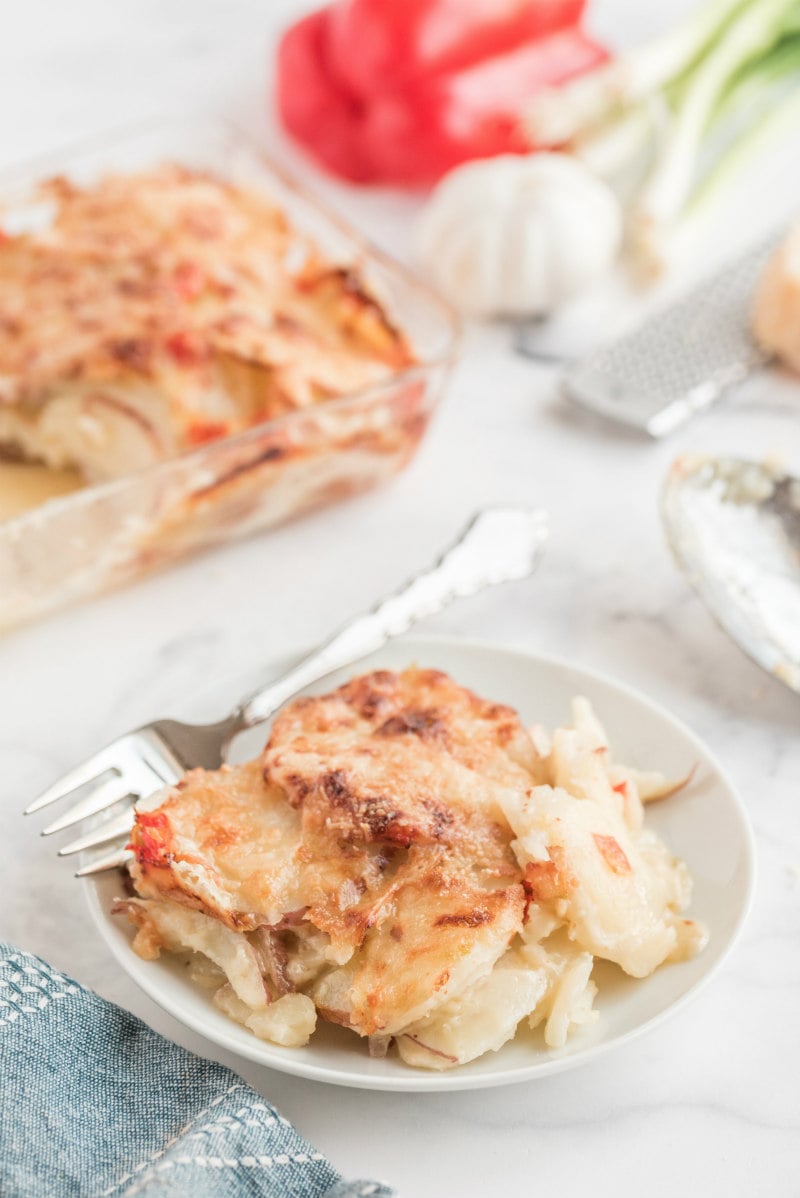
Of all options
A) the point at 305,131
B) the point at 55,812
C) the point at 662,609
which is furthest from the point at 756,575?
the point at 305,131

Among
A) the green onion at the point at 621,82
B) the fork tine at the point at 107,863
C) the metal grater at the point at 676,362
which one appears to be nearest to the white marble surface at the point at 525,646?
the metal grater at the point at 676,362

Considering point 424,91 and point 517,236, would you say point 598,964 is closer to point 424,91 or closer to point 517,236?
point 517,236

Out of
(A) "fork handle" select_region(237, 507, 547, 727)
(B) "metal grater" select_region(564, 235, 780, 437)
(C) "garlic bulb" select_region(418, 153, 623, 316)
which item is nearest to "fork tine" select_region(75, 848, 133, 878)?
(A) "fork handle" select_region(237, 507, 547, 727)

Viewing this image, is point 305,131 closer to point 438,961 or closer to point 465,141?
point 465,141

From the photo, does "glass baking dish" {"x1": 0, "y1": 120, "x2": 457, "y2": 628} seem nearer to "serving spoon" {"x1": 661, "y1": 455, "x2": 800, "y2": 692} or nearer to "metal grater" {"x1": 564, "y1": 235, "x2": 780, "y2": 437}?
"metal grater" {"x1": 564, "y1": 235, "x2": 780, "y2": 437}

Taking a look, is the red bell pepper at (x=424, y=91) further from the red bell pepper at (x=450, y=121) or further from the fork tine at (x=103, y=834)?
the fork tine at (x=103, y=834)

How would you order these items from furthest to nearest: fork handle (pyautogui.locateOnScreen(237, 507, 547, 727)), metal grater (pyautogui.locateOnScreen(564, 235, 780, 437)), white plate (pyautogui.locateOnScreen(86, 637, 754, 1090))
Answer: metal grater (pyautogui.locateOnScreen(564, 235, 780, 437)) → fork handle (pyautogui.locateOnScreen(237, 507, 547, 727)) → white plate (pyautogui.locateOnScreen(86, 637, 754, 1090))
